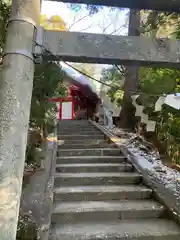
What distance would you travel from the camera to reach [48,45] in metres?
2.17

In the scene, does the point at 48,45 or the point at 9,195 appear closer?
the point at 9,195

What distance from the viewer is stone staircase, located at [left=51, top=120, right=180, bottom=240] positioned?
11.7ft

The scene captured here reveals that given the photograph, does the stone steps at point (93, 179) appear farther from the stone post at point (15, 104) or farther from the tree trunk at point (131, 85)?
the tree trunk at point (131, 85)

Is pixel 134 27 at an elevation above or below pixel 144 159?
above

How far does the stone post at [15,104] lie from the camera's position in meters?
1.84

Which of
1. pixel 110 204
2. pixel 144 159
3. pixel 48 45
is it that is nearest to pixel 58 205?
pixel 110 204

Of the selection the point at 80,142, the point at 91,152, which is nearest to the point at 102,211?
the point at 91,152

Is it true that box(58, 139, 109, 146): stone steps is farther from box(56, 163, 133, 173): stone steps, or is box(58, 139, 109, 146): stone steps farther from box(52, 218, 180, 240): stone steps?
box(52, 218, 180, 240): stone steps

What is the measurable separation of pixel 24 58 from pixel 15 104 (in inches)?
15.1

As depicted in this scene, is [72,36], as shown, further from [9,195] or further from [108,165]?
[108,165]

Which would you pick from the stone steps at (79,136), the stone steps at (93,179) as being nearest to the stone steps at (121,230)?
the stone steps at (93,179)

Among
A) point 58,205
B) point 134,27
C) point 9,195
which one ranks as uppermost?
point 134,27

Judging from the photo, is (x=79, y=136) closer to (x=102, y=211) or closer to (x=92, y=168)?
(x=92, y=168)

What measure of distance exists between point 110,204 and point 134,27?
6802 millimetres
